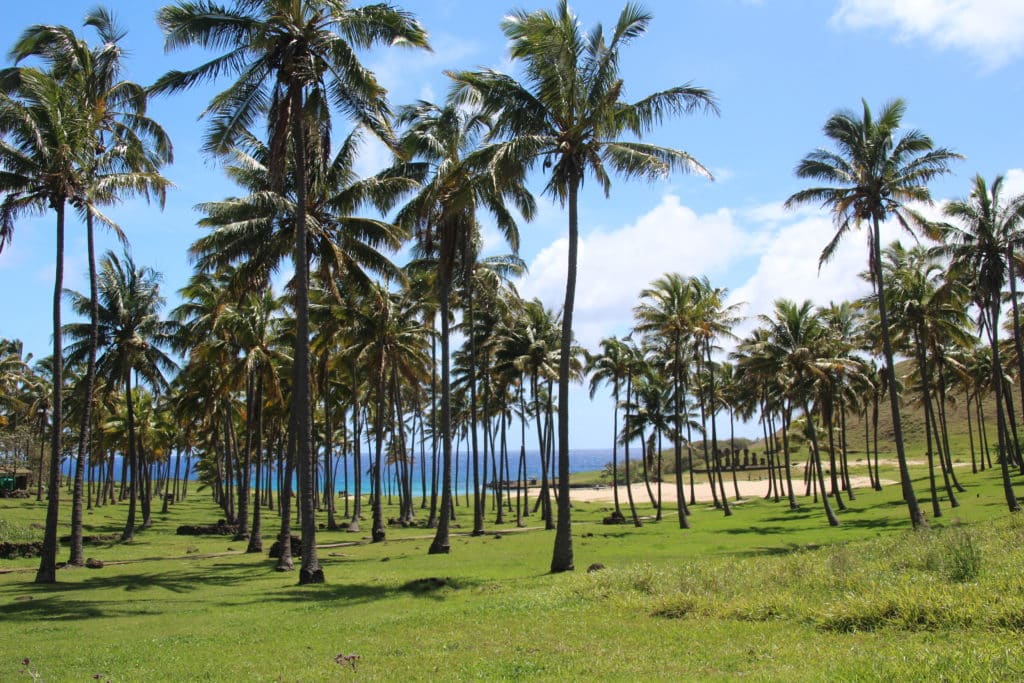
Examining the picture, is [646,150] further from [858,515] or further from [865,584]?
[858,515]

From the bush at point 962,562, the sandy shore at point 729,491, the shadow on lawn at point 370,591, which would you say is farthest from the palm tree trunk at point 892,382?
the sandy shore at point 729,491

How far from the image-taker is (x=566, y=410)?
2050 centimetres

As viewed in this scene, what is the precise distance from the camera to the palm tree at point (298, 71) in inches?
746

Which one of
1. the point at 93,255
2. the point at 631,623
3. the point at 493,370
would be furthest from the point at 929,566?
the point at 493,370

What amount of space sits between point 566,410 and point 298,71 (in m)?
11.8

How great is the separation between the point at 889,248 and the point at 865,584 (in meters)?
27.0

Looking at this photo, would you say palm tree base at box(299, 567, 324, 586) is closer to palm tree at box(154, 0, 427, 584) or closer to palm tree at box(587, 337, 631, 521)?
palm tree at box(154, 0, 427, 584)

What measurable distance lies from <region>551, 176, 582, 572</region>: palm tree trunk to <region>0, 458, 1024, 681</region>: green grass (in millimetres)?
1715

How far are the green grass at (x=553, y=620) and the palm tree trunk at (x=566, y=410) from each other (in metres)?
1.72

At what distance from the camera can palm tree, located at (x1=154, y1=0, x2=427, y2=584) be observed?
62.1 feet

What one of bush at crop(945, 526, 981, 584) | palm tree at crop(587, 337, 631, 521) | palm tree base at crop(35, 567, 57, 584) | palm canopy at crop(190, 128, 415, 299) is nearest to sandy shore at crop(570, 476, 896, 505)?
palm tree at crop(587, 337, 631, 521)

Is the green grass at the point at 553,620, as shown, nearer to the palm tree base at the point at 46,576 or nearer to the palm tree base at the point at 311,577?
the palm tree base at the point at 46,576

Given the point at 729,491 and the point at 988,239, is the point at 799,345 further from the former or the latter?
the point at 729,491

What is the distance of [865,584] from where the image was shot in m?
11.3
